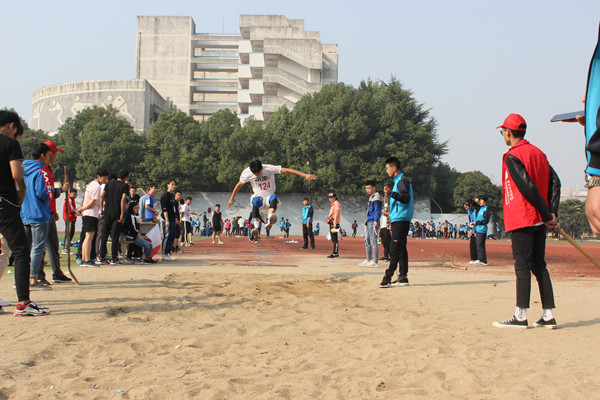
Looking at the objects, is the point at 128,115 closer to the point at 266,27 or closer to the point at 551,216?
the point at 266,27

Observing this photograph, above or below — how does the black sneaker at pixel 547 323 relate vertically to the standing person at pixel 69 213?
below

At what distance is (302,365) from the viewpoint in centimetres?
389

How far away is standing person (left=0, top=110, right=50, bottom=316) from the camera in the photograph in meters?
5.45

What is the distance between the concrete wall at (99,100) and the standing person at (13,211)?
5834 cm

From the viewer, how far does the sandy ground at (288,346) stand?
11.0 feet

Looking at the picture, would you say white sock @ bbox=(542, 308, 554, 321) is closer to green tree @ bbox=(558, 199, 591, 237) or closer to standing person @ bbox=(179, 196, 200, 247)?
standing person @ bbox=(179, 196, 200, 247)

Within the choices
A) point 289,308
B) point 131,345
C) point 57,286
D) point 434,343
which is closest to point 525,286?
point 434,343

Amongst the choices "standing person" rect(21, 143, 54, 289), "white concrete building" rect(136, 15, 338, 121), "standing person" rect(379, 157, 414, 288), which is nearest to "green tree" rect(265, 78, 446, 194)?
"white concrete building" rect(136, 15, 338, 121)

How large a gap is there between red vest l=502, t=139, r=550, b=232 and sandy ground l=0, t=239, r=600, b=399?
1.17m

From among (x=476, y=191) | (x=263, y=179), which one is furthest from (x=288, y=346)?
(x=476, y=191)

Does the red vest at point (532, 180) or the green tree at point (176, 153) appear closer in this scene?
the red vest at point (532, 180)

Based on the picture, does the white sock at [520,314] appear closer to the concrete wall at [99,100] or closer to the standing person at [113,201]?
the standing person at [113,201]

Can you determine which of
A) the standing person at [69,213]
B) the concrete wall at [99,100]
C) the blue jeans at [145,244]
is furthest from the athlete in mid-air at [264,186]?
the concrete wall at [99,100]

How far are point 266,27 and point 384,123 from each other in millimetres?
27939
